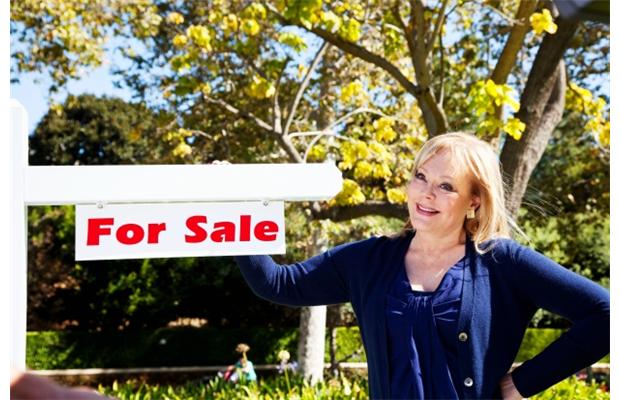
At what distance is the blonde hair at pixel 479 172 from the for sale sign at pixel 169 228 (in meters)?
0.51

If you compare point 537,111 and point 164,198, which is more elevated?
point 537,111

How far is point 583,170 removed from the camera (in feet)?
43.7

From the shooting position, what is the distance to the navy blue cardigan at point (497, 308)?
1966mm

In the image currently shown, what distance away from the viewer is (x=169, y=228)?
183 centimetres

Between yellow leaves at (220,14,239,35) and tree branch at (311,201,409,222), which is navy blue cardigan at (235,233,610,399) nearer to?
tree branch at (311,201,409,222)

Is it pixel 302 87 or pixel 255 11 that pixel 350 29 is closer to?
pixel 255 11

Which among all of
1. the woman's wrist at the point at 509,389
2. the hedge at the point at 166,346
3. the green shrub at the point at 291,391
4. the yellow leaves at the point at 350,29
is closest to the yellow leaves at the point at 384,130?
the yellow leaves at the point at 350,29

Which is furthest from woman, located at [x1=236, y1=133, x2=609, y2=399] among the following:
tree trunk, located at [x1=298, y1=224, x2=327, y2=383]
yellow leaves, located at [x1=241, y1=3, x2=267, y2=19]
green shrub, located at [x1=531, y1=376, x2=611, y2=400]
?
tree trunk, located at [x1=298, y1=224, x2=327, y2=383]

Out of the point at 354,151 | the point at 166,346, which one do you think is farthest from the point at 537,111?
the point at 166,346

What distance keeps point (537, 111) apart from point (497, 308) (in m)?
5.35

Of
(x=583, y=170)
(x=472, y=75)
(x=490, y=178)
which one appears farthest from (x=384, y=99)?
(x=490, y=178)

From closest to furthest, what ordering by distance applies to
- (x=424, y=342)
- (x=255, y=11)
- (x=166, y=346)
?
(x=424, y=342)
(x=255, y=11)
(x=166, y=346)
